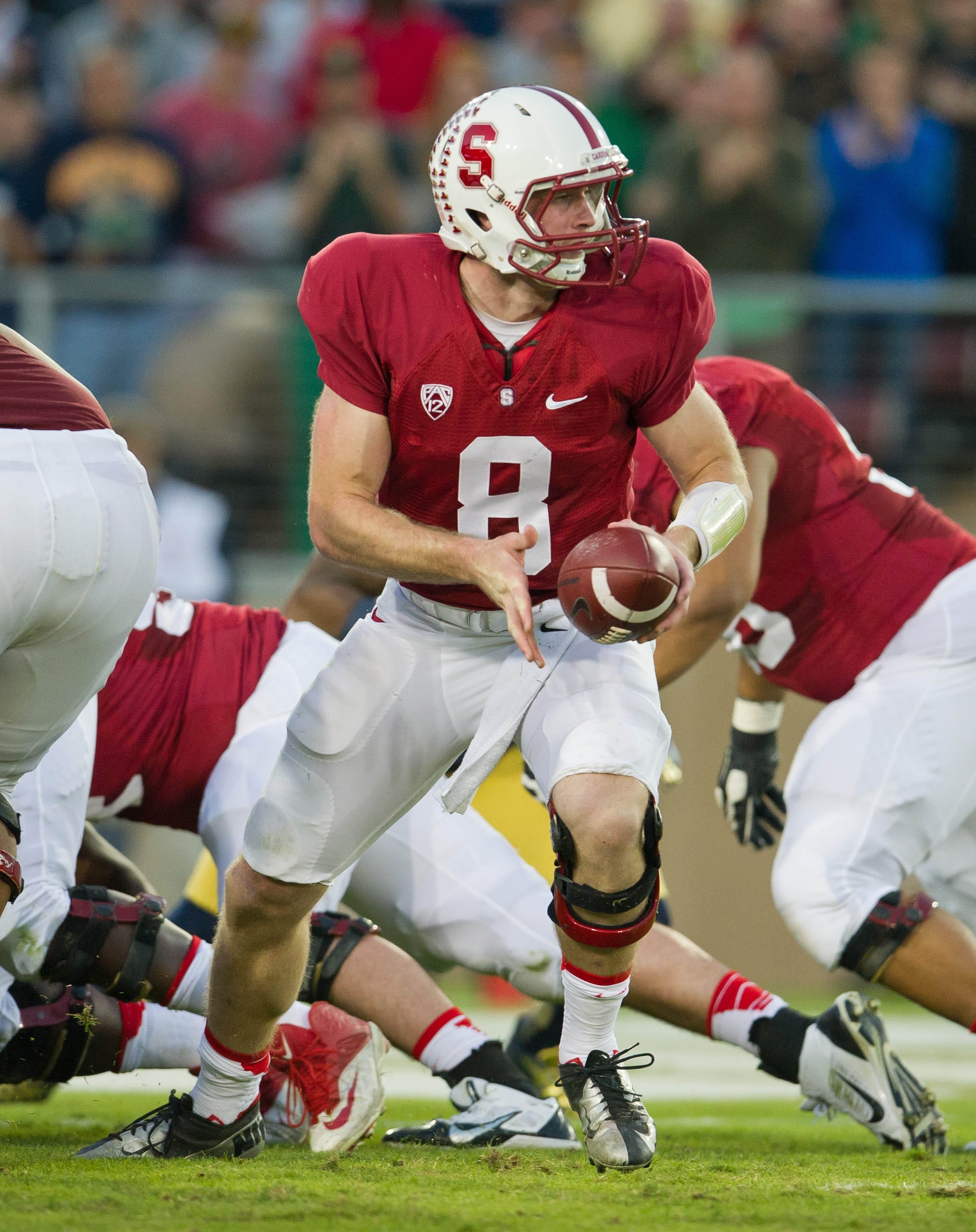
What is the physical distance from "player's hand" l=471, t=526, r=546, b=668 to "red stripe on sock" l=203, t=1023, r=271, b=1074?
1032 mm

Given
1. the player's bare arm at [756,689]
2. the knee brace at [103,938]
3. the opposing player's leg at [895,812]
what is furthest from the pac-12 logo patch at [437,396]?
the player's bare arm at [756,689]

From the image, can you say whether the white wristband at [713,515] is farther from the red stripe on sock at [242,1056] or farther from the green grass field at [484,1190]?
the red stripe on sock at [242,1056]

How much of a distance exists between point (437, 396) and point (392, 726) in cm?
62

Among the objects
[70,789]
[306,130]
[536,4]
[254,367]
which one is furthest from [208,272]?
[70,789]

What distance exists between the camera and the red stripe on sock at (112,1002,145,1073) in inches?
156

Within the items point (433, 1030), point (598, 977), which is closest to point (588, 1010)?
point (598, 977)

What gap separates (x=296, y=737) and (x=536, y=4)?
673 centimetres

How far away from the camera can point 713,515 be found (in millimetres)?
3279

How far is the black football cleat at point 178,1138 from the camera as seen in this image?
3.55 m

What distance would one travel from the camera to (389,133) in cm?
862

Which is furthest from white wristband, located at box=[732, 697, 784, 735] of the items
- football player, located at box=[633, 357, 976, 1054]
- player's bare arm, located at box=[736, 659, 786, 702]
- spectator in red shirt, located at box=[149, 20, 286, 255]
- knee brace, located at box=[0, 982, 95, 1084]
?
spectator in red shirt, located at box=[149, 20, 286, 255]

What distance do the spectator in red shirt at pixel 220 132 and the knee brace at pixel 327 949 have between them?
5.08m

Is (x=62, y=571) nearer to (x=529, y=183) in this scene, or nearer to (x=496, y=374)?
(x=496, y=374)

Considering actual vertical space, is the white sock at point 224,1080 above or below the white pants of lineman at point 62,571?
below
